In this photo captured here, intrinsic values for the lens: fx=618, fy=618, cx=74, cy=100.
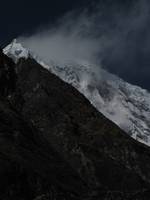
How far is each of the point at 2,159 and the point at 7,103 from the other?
16.5 m

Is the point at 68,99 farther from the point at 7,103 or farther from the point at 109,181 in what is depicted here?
the point at 7,103

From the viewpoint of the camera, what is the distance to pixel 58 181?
4578 centimetres

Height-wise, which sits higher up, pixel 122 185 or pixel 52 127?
pixel 52 127

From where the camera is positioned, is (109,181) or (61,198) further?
(109,181)

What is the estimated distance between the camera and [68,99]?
92.1 meters

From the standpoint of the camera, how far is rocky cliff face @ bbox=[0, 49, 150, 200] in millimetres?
41312

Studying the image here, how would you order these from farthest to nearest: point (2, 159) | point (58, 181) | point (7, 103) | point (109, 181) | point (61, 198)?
point (109, 181) < point (7, 103) < point (58, 181) < point (2, 159) < point (61, 198)

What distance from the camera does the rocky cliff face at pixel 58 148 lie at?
136ft

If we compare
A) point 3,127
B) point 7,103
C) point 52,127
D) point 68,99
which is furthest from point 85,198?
point 68,99

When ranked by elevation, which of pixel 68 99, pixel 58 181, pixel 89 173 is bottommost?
pixel 58 181

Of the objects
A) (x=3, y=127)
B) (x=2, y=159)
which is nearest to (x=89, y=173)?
(x=3, y=127)

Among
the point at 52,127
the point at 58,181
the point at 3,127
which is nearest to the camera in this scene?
the point at 58,181

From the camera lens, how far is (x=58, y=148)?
75.1 meters

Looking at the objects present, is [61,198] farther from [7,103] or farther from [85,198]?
[7,103]
